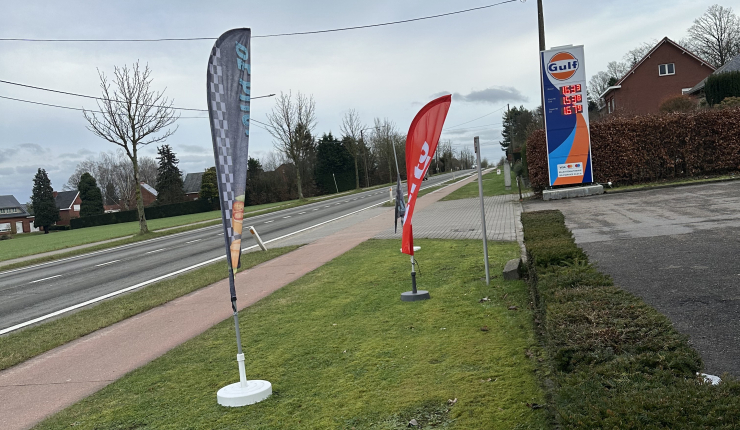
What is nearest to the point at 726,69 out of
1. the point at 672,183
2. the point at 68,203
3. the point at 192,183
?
the point at 672,183

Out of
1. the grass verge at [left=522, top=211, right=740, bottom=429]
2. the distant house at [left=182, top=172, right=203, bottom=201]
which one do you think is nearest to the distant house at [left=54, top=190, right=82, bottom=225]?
the distant house at [left=182, top=172, right=203, bottom=201]

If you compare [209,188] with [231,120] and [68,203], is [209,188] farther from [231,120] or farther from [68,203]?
[231,120]

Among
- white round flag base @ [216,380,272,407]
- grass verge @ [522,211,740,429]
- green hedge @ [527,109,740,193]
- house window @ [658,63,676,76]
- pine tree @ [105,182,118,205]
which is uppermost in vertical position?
house window @ [658,63,676,76]

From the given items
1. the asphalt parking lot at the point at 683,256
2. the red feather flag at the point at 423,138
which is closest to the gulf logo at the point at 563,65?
the asphalt parking lot at the point at 683,256

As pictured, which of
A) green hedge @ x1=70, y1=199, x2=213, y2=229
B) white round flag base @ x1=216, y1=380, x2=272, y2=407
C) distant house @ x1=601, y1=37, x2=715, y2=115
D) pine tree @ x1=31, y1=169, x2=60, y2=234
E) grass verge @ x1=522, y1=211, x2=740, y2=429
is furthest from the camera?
pine tree @ x1=31, y1=169, x2=60, y2=234

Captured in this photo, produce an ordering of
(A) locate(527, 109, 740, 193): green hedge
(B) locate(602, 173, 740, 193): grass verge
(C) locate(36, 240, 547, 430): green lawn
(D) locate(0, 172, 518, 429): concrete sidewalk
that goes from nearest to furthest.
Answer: (C) locate(36, 240, 547, 430): green lawn → (D) locate(0, 172, 518, 429): concrete sidewalk → (B) locate(602, 173, 740, 193): grass verge → (A) locate(527, 109, 740, 193): green hedge

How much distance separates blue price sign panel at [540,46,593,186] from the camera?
2000 cm

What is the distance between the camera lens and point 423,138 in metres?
6.95

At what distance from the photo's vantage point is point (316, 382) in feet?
15.8

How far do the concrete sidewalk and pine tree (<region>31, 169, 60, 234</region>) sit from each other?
80.7 metres

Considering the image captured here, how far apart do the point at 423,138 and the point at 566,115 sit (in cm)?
1502

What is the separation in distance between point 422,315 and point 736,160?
1975 cm

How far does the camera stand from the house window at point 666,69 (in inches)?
1896

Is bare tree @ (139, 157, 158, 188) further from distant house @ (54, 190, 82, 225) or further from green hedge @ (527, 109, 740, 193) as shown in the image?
green hedge @ (527, 109, 740, 193)
